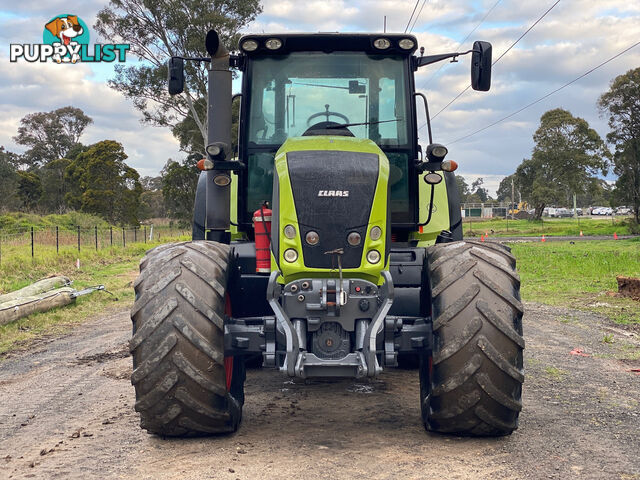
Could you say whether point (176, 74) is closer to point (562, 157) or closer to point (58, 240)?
point (58, 240)

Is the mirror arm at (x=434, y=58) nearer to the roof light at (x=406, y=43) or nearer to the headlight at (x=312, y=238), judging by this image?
the roof light at (x=406, y=43)

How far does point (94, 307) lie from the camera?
14938mm

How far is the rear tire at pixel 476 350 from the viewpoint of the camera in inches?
192

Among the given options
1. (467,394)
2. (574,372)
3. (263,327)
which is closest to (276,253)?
(263,327)

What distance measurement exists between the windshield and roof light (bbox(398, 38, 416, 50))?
0.16 m

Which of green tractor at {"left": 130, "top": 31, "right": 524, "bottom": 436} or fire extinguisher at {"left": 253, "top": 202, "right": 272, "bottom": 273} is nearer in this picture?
green tractor at {"left": 130, "top": 31, "right": 524, "bottom": 436}

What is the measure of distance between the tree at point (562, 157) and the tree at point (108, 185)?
36.1 meters

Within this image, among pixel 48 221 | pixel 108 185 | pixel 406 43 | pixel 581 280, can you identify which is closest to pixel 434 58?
pixel 406 43

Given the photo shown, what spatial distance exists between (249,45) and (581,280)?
14.3 metres

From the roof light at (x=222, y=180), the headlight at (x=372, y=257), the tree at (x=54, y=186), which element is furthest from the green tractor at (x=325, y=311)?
the tree at (x=54, y=186)

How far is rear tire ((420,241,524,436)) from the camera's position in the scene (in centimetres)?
489

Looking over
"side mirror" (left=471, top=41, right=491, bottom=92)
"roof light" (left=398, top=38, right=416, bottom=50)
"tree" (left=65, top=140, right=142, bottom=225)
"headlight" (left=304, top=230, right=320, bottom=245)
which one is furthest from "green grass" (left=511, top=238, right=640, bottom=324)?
"tree" (left=65, top=140, right=142, bottom=225)

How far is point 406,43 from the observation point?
6.33 meters

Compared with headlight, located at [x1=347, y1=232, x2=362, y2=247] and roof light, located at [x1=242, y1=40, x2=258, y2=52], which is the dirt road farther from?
roof light, located at [x1=242, y1=40, x2=258, y2=52]
